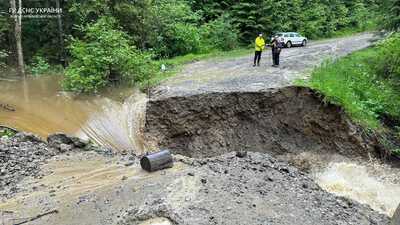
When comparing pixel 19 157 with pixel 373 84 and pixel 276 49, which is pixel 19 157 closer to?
pixel 276 49

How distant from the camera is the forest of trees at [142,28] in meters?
17.9

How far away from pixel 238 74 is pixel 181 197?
38.8 feet

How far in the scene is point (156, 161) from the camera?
9.29 m

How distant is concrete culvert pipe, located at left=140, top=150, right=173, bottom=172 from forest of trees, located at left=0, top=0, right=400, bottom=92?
8.53 meters

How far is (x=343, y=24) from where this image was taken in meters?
40.2

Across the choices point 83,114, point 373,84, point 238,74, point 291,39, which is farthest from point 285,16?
point 83,114

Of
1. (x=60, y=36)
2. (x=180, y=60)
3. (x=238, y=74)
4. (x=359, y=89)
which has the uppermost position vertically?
(x=60, y=36)

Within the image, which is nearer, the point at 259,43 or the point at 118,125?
the point at 118,125

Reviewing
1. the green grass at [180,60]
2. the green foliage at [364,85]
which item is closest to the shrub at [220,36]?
the green grass at [180,60]

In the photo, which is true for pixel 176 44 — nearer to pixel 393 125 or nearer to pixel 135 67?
pixel 135 67

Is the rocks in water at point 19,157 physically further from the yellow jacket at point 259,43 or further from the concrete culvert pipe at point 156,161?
the yellow jacket at point 259,43

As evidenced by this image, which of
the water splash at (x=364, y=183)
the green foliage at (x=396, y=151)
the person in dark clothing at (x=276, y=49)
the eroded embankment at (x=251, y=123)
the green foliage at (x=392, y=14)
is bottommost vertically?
the water splash at (x=364, y=183)

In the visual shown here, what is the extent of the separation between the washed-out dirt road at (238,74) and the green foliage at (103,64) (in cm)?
150

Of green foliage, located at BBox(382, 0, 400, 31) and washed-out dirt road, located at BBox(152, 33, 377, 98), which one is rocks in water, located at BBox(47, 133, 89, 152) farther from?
green foliage, located at BBox(382, 0, 400, 31)
